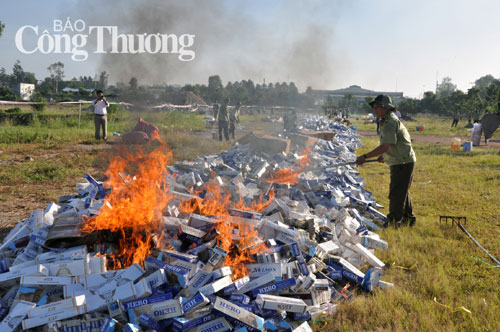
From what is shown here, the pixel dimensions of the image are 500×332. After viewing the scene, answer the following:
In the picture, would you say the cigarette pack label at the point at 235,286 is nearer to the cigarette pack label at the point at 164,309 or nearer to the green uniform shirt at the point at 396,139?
the cigarette pack label at the point at 164,309

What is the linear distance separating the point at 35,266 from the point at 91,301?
0.77 m

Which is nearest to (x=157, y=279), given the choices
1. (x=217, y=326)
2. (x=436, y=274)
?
(x=217, y=326)

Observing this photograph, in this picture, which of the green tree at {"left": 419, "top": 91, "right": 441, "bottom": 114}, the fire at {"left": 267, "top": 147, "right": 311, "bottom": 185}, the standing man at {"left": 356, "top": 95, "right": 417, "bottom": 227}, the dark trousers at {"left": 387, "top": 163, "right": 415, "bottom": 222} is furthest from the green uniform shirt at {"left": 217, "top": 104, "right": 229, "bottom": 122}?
the green tree at {"left": 419, "top": 91, "right": 441, "bottom": 114}

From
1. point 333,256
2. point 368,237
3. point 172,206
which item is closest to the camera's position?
point 333,256

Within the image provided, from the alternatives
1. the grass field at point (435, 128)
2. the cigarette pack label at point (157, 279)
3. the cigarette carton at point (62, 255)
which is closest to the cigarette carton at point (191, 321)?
the cigarette pack label at point (157, 279)

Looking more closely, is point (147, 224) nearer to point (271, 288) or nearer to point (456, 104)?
point (271, 288)

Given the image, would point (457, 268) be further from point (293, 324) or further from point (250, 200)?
point (250, 200)

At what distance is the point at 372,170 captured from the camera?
436 inches

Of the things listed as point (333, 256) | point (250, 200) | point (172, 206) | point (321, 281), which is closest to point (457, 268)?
point (333, 256)

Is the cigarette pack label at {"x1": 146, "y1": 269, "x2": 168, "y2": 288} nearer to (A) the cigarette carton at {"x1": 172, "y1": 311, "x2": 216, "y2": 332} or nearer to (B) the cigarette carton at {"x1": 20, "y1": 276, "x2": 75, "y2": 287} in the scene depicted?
(A) the cigarette carton at {"x1": 172, "y1": 311, "x2": 216, "y2": 332}

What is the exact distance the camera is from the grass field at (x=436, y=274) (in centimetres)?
322

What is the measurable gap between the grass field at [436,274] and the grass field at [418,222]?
0.01 meters

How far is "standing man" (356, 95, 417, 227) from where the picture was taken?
18.1ft

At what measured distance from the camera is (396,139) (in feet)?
18.3
